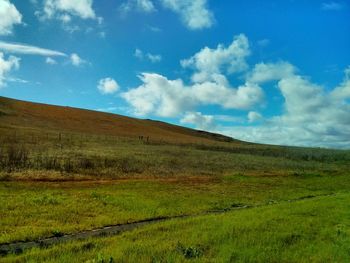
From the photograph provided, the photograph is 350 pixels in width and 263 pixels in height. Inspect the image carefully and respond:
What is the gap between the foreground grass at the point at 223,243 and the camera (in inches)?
429

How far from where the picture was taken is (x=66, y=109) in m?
122

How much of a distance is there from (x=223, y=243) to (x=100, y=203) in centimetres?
953

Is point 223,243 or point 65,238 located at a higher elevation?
point 223,243

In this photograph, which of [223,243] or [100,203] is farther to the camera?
[100,203]

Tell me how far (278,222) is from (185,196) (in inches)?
384

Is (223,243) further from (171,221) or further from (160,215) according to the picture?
(160,215)

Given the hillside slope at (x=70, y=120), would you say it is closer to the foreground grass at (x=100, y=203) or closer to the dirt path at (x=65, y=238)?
the foreground grass at (x=100, y=203)

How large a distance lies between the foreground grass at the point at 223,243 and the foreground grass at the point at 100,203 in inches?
102

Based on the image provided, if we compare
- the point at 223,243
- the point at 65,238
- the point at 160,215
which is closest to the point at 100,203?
the point at 160,215

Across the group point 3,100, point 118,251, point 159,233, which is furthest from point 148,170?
point 3,100

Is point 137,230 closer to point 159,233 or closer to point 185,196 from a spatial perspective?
point 159,233

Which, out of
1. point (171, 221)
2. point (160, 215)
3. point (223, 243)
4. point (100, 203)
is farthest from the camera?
point (100, 203)

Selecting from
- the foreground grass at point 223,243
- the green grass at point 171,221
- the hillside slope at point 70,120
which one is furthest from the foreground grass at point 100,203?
the hillside slope at point 70,120

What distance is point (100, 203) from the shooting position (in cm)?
2066
